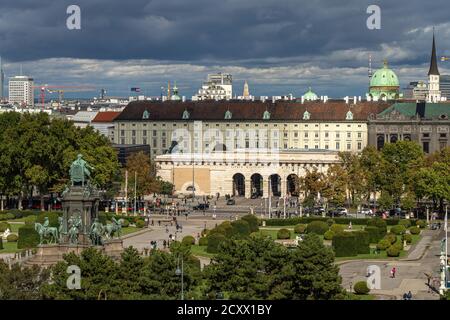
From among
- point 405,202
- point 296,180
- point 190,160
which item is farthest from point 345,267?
point 190,160

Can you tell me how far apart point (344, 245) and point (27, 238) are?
25656 millimetres

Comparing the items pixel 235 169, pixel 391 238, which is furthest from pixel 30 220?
pixel 235 169

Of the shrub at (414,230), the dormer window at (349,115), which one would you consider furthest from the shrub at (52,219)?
the dormer window at (349,115)

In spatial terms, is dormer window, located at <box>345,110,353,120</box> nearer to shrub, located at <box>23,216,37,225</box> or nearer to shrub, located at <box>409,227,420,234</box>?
shrub, located at <box>409,227,420,234</box>

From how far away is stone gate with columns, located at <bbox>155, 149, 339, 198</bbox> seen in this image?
527 feet

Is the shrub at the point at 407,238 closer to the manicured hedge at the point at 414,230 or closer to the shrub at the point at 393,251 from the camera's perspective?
the manicured hedge at the point at 414,230

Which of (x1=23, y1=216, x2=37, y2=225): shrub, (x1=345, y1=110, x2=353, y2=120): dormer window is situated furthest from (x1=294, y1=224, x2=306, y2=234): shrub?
→ (x1=345, y1=110, x2=353, y2=120): dormer window

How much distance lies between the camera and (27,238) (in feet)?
295

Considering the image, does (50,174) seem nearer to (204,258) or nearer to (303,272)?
(204,258)

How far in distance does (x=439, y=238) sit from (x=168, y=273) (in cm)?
4970

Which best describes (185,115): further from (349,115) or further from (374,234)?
(374,234)

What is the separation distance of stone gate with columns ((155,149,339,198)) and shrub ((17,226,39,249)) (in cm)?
7108

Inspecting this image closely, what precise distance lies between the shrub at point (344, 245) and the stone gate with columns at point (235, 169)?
237 ft
